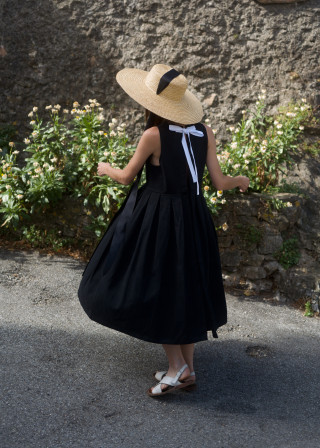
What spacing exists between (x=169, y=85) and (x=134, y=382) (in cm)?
166

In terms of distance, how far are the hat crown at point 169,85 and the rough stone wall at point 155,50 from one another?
8.55ft

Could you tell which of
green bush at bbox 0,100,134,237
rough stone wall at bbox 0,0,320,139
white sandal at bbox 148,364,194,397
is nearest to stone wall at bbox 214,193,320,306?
green bush at bbox 0,100,134,237

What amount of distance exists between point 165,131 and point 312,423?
5.66 ft

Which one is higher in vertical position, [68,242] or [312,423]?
[68,242]

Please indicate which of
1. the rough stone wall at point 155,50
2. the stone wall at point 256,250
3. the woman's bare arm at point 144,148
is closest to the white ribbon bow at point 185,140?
A: the woman's bare arm at point 144,148

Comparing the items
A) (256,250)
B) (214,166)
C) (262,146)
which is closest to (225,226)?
(256,250)

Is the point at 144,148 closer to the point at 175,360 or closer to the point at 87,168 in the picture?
the point at 175,360

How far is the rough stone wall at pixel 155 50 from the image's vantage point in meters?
5.63

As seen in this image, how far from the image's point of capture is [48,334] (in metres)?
3.68

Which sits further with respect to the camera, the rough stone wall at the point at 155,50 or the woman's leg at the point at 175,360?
the rough stone wall at the point at 155,50

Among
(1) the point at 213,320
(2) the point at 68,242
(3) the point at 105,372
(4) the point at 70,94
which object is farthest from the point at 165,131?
(4) the point at 70,94

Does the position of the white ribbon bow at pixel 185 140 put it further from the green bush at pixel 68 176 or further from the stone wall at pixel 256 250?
the stone wall at pixel 256 250

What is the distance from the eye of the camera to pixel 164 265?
301cm

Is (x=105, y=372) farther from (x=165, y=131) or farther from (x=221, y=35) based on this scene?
(x=221, y=35)
